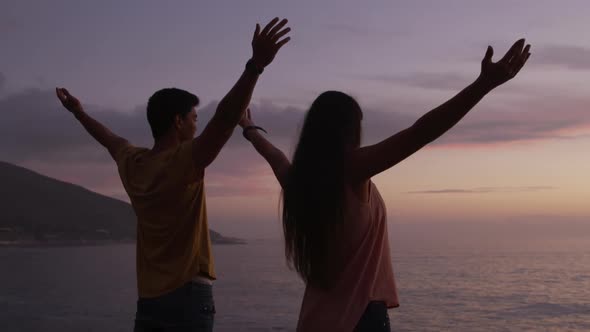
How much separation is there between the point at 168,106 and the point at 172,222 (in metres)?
0.58

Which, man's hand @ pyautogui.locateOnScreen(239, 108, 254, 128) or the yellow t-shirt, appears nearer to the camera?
the yellow t-shirt

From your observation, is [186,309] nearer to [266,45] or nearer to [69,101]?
[266,45]

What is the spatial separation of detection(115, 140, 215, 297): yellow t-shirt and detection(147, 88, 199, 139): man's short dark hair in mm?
184

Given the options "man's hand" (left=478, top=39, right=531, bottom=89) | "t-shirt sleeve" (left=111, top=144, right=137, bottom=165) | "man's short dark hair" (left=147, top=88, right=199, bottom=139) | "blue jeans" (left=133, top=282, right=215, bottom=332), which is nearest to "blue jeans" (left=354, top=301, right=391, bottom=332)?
"blue jeans" (left=133, top=282, right=215, bottom=332)

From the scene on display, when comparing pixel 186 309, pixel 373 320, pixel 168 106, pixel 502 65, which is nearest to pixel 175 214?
pixel 186 309

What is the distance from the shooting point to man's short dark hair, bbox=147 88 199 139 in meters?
3.43

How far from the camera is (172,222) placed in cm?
323

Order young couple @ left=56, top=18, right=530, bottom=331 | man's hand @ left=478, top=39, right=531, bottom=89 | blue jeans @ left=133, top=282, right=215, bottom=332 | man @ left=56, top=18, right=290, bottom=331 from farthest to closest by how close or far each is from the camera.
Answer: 1. blue jeans @ left=133, top=282, right=215, bottom=332
2. man @ left=56, top=18, right=290, bottom=331
3. young couple @ left=56, top=18, right=530, bottom=331
4. man's hand @ left=478, top=39, right=531, bottom=89

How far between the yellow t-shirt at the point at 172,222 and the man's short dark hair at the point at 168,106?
184 mm

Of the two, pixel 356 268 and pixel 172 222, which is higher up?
pixel 172 222

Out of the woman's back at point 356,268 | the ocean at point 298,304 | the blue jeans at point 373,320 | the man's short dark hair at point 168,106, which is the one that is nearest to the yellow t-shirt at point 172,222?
the man's short dark hair at point 168,106

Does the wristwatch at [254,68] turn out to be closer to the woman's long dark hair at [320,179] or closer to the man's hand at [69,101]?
the woman's long dark hair at [320,179]

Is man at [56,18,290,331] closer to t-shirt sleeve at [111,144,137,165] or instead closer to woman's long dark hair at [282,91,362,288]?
t-shirt sleeve at [111,144,137,165]

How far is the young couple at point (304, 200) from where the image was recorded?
9.14 feet
